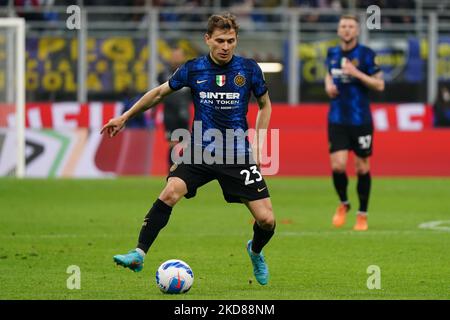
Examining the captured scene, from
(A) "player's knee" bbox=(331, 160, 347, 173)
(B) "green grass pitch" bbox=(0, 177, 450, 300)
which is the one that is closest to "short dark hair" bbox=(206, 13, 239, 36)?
(B) "green grass pitch" bbox=(0, 177, 450, 300)

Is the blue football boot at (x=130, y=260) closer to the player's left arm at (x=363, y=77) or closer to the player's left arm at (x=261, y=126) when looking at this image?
the player's left arm at (x=261, y=126)

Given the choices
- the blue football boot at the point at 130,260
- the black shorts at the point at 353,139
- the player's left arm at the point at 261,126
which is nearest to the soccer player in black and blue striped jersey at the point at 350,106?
the black shorts at the point at 353,139

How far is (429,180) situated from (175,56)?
18.9ft

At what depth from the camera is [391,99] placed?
26734mm

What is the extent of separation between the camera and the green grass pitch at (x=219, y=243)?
9.46 m

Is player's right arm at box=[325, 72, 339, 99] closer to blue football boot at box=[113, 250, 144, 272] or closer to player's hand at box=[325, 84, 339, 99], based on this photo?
player's hand at box=[325, 84, 339, 99]

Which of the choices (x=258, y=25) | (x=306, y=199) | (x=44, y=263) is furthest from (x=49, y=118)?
(x=44, y=263)

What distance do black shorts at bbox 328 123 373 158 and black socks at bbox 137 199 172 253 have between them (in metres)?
5.48

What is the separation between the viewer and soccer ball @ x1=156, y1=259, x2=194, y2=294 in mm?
9008

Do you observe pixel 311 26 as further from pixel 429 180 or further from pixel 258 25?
pixel 429 180

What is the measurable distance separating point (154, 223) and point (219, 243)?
352 centimetres

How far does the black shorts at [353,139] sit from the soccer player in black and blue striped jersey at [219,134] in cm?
501

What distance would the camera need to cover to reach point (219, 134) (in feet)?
32.0

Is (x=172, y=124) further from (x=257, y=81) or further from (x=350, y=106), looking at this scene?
(x=257, y=81)
